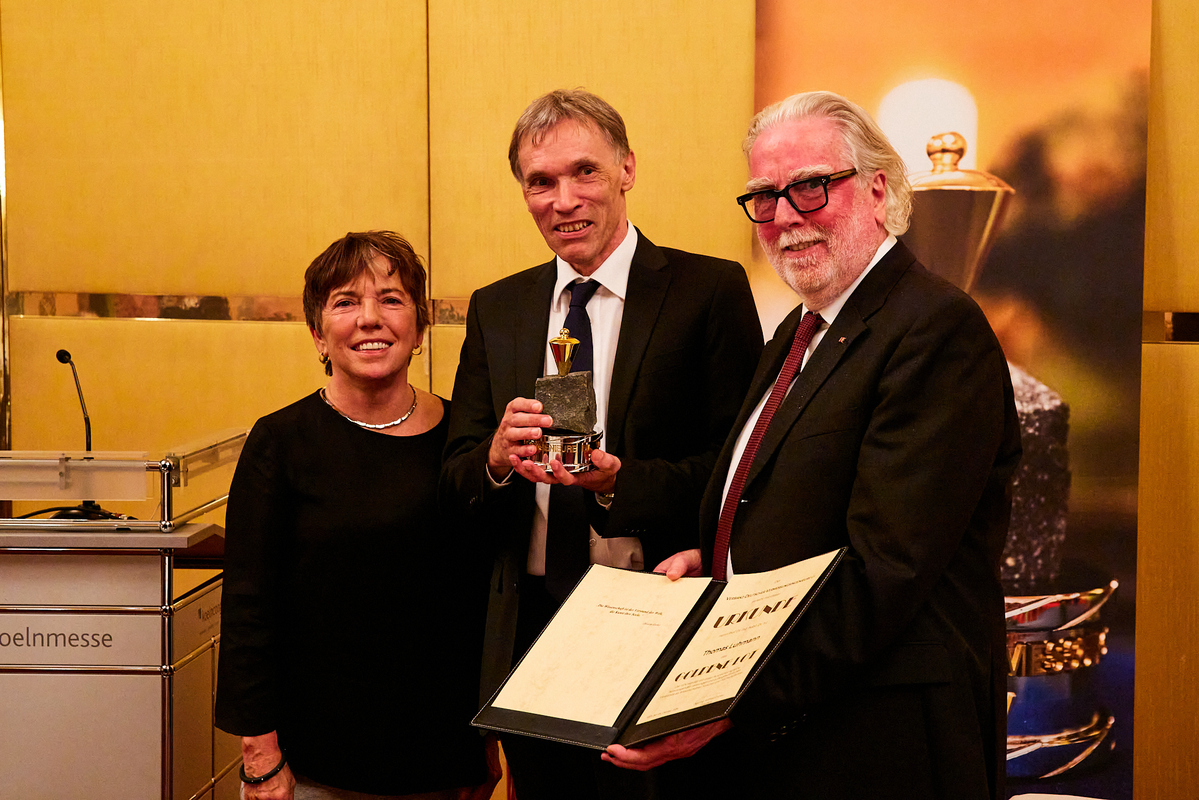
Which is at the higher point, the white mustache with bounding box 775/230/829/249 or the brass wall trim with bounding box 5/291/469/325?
the brass wall trim with bounding box 5/291/469/325

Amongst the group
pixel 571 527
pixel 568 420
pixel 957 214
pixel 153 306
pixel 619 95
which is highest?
pixel 619 95

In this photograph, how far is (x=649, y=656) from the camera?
4.60 feet

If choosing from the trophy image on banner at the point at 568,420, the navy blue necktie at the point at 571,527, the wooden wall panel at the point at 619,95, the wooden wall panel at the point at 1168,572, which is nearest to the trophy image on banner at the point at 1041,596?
the wooden wall panel at the point at 1168,572

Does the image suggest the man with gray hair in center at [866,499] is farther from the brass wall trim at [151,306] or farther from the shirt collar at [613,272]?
the brass wall trim at [151,306]

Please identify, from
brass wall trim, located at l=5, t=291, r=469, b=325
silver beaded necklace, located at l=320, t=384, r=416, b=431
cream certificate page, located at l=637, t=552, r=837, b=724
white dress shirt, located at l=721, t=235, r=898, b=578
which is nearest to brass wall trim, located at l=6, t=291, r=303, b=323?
brass wall trim, located at l=5, t=291, r=469, b=325

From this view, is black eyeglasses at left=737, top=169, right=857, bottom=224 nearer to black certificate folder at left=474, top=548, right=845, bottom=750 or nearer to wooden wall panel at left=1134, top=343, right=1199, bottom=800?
black certificate folder at left=474, top=548, right=845, bottom=750

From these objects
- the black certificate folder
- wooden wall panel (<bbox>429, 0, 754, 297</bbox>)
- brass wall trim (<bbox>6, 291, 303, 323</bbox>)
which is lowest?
the black certificate folder

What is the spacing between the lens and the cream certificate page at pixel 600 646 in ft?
4.50

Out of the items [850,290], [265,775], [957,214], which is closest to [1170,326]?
[957,214]

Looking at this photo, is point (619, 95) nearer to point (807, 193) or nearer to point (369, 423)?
point (369, 423)

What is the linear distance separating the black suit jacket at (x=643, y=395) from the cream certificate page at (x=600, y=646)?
0.89ft

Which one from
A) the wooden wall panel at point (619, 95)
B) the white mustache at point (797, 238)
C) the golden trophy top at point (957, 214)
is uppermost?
the wooden wall panel at point (619, 95)

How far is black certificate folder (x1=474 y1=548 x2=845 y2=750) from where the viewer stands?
1280 mm

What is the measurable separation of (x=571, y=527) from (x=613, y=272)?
0.52m
